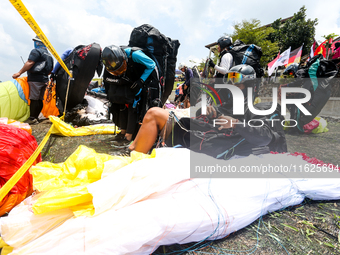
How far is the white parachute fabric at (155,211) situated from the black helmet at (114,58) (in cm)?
187

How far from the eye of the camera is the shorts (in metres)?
4.04

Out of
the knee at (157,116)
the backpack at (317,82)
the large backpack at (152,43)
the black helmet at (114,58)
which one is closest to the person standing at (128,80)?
the black helmet at (114,58)

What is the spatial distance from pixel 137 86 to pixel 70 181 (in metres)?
1.99

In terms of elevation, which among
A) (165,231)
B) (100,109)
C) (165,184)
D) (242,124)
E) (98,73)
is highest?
(98,73)

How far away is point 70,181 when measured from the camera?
1361 millimetres

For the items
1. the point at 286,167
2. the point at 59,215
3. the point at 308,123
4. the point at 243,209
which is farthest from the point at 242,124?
the point at 308,123

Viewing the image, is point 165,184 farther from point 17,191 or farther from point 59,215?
point 17,191

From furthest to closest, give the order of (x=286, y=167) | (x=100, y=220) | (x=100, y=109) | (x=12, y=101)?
(x=100, y=109) → (x=12, y=101) → (x=286, y=167) → (x=100, y=220)

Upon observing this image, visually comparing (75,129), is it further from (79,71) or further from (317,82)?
(317,82)

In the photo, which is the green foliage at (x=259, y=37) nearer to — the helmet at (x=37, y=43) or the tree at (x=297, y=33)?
the tree at (x=297, y=33)

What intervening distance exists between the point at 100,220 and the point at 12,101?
3.98 metres

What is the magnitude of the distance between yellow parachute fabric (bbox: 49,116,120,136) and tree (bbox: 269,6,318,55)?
19141mm

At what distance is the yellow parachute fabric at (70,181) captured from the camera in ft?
3.38

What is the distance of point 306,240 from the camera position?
111 centimetres
